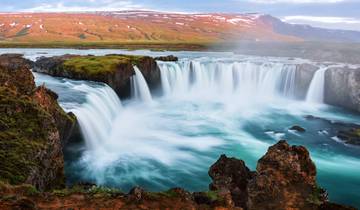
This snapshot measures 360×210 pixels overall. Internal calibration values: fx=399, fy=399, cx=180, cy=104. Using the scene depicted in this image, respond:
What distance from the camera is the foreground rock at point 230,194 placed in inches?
519

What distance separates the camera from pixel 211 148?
35062mm

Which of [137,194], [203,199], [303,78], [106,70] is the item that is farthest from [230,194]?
[303,78]

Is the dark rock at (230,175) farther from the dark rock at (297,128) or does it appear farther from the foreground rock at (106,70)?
the foreground rock at (106,70)

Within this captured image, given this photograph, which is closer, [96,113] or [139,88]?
[96,113]

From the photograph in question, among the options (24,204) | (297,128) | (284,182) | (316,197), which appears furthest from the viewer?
(297,128)

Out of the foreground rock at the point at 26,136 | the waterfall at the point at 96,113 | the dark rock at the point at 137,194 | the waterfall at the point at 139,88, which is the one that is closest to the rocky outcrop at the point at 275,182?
the dark rock at the point at 137,194

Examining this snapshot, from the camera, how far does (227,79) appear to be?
66.6 meters

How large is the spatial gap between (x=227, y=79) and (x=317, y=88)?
14872mm

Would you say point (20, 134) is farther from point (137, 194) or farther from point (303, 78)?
point (303, 78)

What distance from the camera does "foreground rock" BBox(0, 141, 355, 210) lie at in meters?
13.2

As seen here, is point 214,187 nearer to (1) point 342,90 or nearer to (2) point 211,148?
(2) point 211,148

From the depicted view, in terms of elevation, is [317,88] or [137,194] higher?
[137,194]

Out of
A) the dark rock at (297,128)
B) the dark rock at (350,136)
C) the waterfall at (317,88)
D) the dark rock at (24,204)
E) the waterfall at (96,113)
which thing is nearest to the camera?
the dark rock at (24,204)

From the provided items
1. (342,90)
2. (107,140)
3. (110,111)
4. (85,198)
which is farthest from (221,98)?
(85,198)
